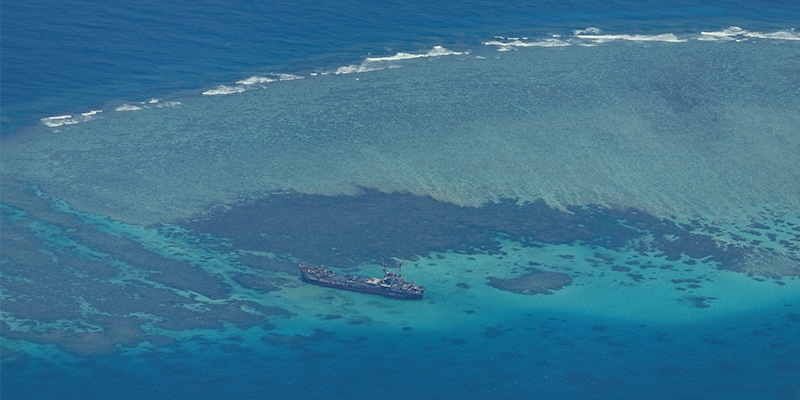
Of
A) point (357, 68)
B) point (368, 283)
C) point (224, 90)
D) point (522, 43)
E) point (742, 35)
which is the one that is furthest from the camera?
point (742, 35)

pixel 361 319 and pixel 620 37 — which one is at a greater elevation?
pixel 620 37

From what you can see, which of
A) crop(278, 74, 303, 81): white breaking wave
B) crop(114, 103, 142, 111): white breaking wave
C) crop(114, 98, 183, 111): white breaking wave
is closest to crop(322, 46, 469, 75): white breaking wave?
crop(278, 74, 303, 81): white breaking wave

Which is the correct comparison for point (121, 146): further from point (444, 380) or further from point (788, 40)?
point (788, 40)

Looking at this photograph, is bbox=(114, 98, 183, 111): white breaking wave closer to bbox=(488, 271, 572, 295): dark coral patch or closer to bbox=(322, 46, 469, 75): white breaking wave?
bbox=(322, 46, 469, 75): white breaking wave

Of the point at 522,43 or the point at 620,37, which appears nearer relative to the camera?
the point at 522,43

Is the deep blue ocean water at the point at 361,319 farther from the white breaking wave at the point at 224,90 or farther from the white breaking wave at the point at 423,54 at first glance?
the white breaking wave at the point at 423,54

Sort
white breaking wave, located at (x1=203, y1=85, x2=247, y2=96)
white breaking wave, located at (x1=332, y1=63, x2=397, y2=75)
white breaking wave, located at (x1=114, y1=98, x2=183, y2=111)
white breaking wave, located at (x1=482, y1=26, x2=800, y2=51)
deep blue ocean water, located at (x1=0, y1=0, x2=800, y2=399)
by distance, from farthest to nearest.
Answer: white breaking wave, located at (x1=482, y1=26, x2=800, y2=51), white breaking wave, located at (x1=332, y1=63, x2=397, y2=75), white breaking wave, located at (x1=203, y1=85, x2=247, y2=96), white breaking wave, located at (x1=114, y1=98, x2=183, y2=111), deep blue ocean water, located at (x1=0, y1=0, x2=800, y2=399)

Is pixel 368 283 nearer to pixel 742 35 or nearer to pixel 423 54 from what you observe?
pixel 423 54

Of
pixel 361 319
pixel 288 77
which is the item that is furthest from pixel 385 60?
pixel 361 319
